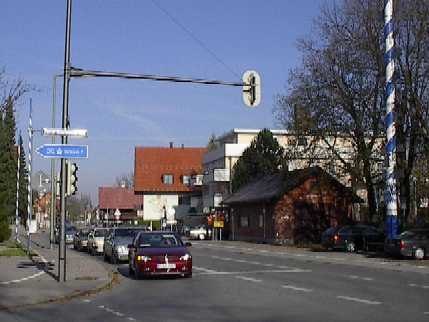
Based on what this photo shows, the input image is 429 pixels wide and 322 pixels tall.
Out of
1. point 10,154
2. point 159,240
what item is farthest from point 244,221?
point 159,240

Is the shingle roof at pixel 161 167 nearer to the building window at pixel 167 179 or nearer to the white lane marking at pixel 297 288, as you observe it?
the building window at pixel 167 179

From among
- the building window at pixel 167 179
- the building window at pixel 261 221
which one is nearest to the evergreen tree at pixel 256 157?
the building window at pixel 261 221

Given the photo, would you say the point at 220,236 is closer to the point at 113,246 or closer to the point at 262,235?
the point at 262,235

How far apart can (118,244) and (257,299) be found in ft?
49.3

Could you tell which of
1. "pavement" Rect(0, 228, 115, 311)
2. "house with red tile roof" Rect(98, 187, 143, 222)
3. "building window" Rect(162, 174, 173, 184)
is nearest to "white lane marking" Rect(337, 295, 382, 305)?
"pavement" Rect(0, 228, 115, 311)

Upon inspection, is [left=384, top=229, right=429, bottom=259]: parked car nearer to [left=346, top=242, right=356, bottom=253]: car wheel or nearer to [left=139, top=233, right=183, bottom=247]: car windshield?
[left=346, top=242, right=356, bottom=253]: car wheel

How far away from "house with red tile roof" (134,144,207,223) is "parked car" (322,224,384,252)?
56629 millimetres

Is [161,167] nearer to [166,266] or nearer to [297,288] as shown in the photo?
[166,266]

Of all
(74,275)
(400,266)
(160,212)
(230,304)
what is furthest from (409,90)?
(160,212)

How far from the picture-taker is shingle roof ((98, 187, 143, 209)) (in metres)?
120

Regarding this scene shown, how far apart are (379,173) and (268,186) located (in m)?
14.5

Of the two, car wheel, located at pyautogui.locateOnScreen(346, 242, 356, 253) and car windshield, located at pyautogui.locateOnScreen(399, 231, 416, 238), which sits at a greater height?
car windshield, located at pyautogui.locateOnScreen(399, 231, 416, 238)

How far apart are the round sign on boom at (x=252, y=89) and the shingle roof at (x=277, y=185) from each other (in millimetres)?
28938

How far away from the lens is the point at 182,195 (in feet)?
336
